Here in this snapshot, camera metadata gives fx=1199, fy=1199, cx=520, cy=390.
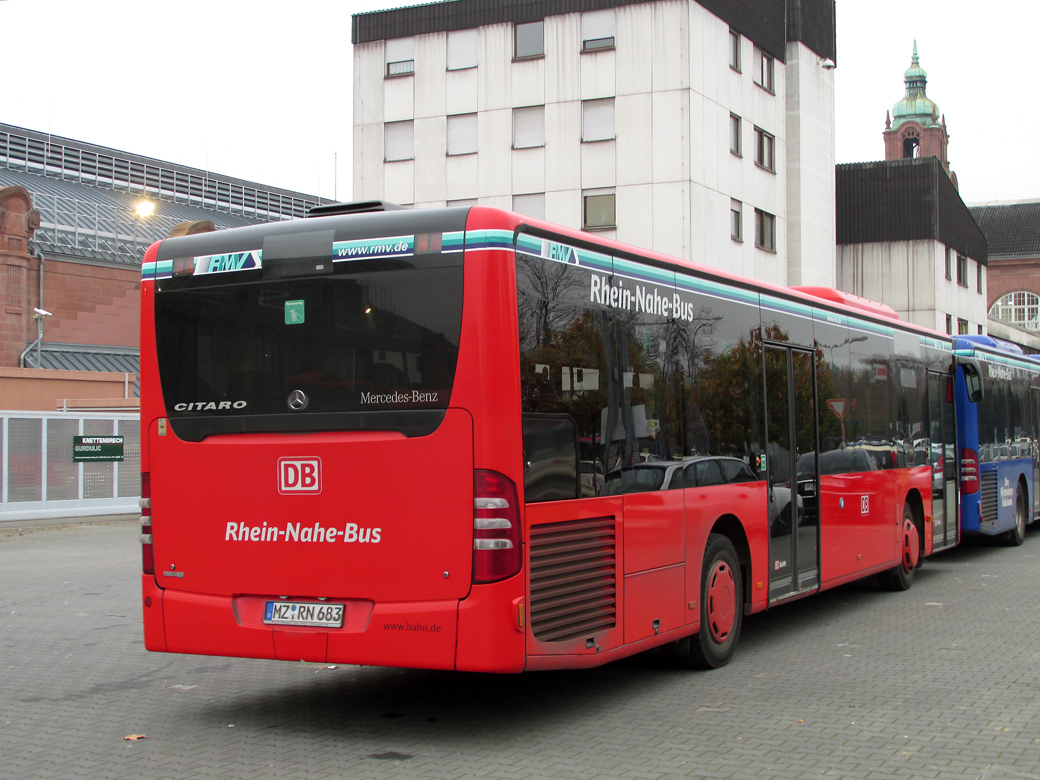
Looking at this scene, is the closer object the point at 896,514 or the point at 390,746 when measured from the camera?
the point at 390,746

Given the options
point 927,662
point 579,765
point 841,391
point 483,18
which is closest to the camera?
point 579,765

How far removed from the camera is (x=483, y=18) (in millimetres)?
36625

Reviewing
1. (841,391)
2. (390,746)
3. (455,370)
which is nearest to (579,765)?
(390,746)

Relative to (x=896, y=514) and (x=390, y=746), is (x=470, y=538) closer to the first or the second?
(x=390, y=746)

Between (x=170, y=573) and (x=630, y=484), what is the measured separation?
289 cm

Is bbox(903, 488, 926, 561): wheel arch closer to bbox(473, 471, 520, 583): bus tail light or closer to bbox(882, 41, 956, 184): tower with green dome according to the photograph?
bbox(473, 471, 520, 583): bus tail light

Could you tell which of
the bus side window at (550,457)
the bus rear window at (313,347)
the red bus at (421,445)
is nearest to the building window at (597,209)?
the red bus at (421,445)

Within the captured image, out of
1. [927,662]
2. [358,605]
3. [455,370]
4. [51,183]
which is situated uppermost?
[51,183]

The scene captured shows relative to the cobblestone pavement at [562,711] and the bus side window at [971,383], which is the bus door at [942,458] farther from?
the cobblestone pavement at [562,711]

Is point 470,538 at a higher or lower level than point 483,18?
lower

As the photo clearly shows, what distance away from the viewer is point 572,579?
6.91 metres

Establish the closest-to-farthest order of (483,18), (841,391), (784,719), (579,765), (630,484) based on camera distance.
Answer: (579,765)
(784,719)
(630,484)
(841,391)
(483,18)

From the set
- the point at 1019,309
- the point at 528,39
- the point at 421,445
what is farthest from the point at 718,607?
the point at 1019,309

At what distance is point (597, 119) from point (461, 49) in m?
5.29
